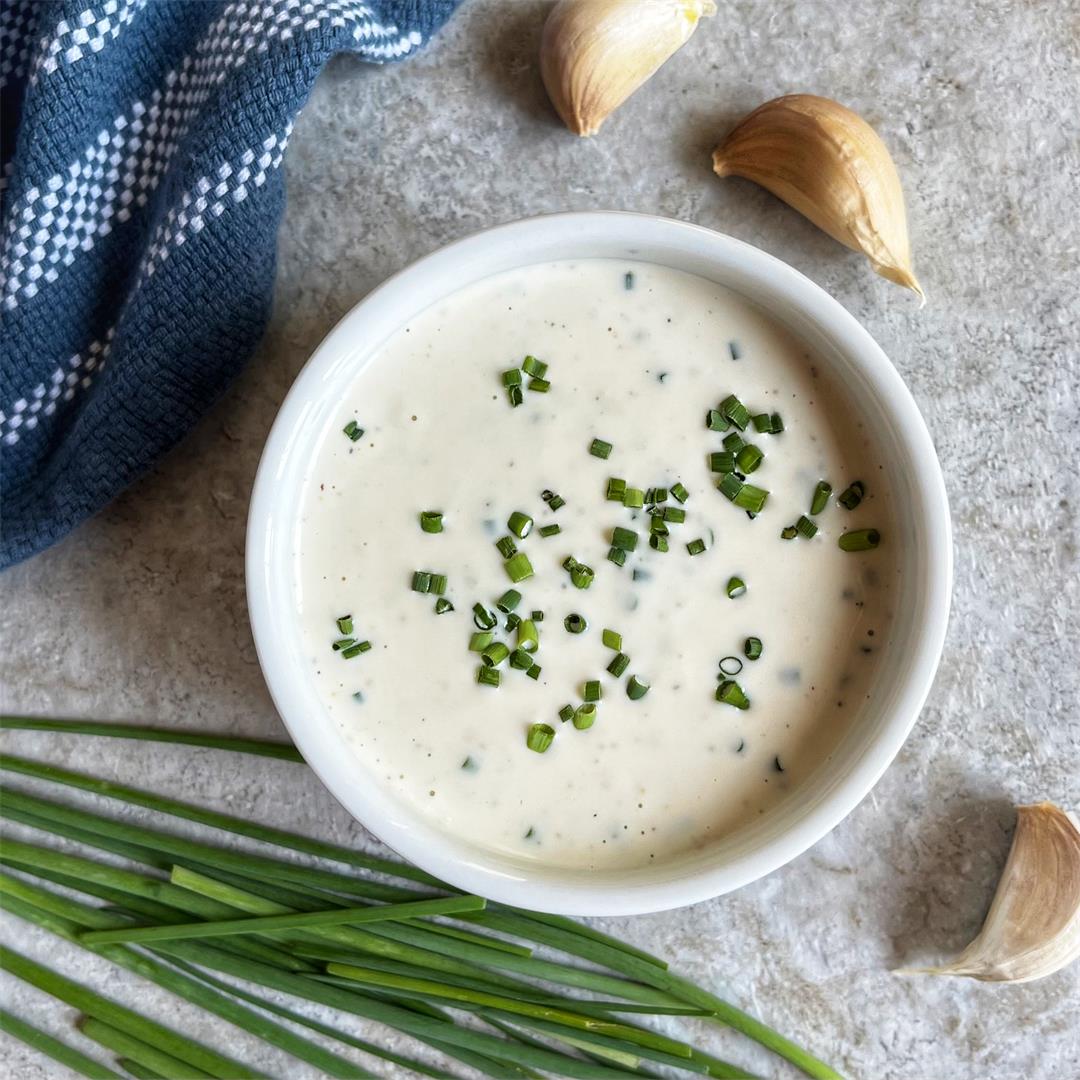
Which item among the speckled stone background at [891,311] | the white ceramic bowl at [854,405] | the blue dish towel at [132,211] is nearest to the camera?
the white ceramic bowl at [854,405]

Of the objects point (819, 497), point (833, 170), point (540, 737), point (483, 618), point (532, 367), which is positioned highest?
point (833, 170)

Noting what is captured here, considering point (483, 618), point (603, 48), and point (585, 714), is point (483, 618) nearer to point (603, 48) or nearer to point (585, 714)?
point (585, 714)

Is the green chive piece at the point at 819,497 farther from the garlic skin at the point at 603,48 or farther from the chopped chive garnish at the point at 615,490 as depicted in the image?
the garlic skin at the point at 603,48

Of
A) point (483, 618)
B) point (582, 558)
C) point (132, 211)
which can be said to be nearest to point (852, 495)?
point (582, 558)

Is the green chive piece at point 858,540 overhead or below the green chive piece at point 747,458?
below

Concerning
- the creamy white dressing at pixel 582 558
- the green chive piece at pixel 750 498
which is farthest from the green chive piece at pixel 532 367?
the green chive piece at pixel 750 498

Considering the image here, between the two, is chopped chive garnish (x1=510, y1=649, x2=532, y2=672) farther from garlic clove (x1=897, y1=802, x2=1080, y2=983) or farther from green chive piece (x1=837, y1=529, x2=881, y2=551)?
garlic clove (x1=897, y1=802, x2=1080, y2=983)

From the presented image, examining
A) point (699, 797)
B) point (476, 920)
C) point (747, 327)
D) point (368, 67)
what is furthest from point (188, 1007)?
point (368, 67)

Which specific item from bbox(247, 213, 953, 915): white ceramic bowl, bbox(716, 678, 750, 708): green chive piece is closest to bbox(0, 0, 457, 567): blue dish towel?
bbox(247, 213, 953, 915): white ceramic bowl
